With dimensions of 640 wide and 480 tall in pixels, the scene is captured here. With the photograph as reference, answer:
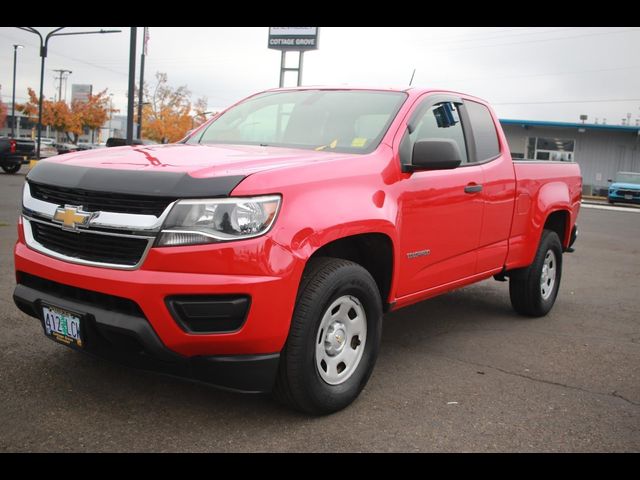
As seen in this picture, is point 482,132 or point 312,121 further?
point 482,132

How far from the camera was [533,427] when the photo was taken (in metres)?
3.61

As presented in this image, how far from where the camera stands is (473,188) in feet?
15.9

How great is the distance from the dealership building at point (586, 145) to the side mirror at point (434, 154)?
128 feet

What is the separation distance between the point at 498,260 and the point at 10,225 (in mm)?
7873

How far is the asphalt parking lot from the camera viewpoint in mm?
3297

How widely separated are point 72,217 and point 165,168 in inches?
21.0

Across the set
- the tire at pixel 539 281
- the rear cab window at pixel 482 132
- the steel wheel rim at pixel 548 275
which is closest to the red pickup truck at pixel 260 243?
the rear cab window at pixel 482 132

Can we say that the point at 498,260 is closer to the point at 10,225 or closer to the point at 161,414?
the point at 161,414

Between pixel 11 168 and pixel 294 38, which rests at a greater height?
pixel 294 38

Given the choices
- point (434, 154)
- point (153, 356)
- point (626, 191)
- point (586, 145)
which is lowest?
point (153, 356)

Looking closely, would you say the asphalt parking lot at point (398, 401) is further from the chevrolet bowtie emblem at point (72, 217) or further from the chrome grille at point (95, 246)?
the chevrolet bowtie emblem at point (72, 217)

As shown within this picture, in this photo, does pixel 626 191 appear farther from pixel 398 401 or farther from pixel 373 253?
pixel 398 401

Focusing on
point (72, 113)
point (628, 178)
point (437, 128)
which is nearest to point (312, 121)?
point (437, 128)

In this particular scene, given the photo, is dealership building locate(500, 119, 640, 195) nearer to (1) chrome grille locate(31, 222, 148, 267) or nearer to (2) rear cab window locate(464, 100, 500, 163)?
(2) rear cab window locate(464, 100, 500, 163)
